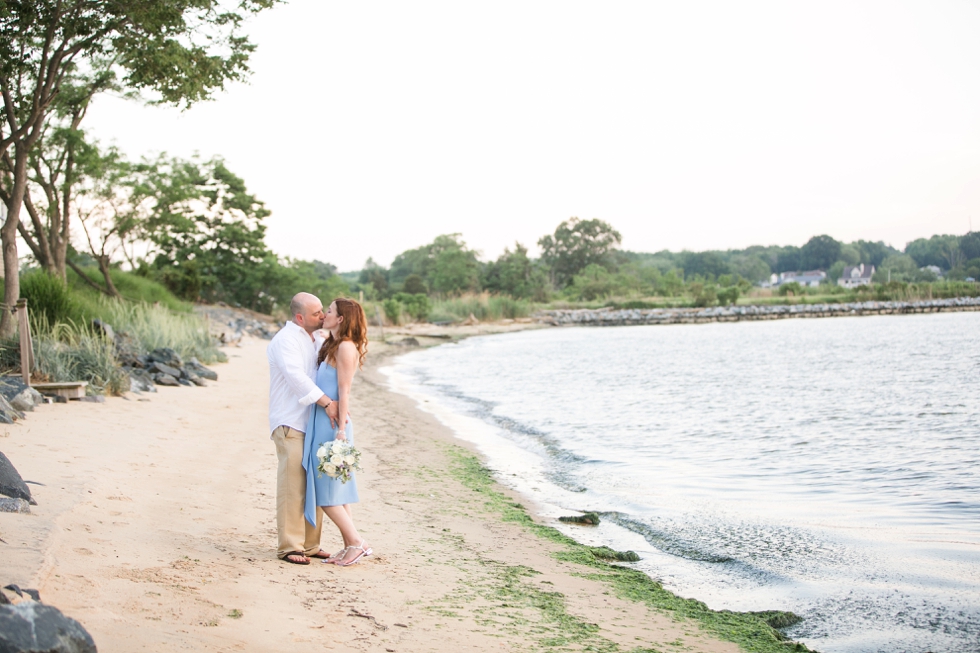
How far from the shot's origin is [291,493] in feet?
17.5

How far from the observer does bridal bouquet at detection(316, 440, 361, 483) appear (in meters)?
5.13

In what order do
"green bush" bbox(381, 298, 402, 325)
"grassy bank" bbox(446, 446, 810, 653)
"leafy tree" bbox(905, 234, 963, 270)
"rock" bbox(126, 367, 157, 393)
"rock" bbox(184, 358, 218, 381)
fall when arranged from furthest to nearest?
"leafy tree" bbox(905, 234, 963, 270) → "green bush" bbox(381, 298, 402, 325) → "rock" bbox(184, 358, 218, 381) → "rock" bbox(126, 367, 157, 393) → "grassy bank" bbox(446, 446, 810, 653)

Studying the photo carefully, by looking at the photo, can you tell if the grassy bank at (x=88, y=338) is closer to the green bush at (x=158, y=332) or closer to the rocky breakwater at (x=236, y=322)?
the green bush at (x=158, y=332)

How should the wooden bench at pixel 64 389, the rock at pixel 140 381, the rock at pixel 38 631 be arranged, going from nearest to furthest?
the rock at pixel 38 631 → the wooden bench at pixel 64 389 → the rock at pixel 140 381

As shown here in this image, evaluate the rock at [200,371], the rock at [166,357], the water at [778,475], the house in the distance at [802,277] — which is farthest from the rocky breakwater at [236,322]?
the house in the distance at [802,277]

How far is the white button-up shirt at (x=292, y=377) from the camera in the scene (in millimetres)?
5180

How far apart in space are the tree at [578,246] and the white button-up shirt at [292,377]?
331 ft

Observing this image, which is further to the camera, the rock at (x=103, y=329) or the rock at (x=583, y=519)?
the rock at (x=103, y=329)

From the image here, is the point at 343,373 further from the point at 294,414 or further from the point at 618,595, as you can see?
the point at 618,595

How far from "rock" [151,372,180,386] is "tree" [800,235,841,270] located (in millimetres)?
144799

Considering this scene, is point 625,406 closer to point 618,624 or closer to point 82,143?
point 618,624

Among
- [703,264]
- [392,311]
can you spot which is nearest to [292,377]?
[392,311]

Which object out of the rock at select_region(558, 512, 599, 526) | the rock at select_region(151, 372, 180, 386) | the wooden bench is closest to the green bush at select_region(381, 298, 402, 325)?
the rock at select_region(151, 372, 180, 386)

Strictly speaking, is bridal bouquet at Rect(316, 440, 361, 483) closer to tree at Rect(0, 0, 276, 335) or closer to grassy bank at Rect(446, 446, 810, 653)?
grassy bank at Rect(446, 446, 810, 653)
